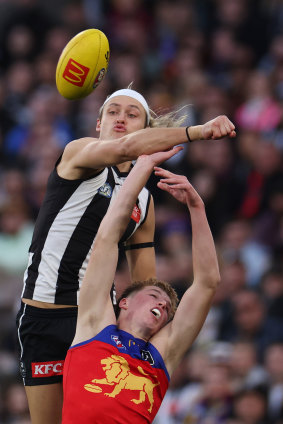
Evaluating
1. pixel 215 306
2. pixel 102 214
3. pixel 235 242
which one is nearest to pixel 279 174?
pixel 235 242

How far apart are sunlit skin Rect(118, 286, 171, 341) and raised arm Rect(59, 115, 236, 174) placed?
2.49 ft

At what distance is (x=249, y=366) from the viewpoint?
734 centimetres

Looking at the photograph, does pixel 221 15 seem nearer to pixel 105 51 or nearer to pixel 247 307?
pixel 247 307

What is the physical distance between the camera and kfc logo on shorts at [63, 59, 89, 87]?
5.31 metres

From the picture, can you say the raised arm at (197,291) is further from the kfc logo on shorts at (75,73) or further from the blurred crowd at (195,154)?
the blurred crowd at (195,154)

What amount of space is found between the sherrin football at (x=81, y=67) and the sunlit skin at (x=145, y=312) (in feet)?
4.08

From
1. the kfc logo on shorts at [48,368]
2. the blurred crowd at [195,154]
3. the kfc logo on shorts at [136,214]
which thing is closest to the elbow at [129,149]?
the kfc logo on shorts at [136,214]

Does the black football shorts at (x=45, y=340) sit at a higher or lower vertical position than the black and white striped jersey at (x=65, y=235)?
lower

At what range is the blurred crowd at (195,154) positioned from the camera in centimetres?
758

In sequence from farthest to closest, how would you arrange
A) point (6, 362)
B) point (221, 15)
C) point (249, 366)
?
point (221, 15) → point (6, 362) → point (249, 366)

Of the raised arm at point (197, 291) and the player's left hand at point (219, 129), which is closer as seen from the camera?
the player's left hand at point (219, 129)

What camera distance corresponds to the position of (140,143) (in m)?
4.70

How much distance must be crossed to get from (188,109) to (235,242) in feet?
6.02

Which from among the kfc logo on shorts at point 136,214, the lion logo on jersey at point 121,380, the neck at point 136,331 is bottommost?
the lion logo on jersey at point 121,380
